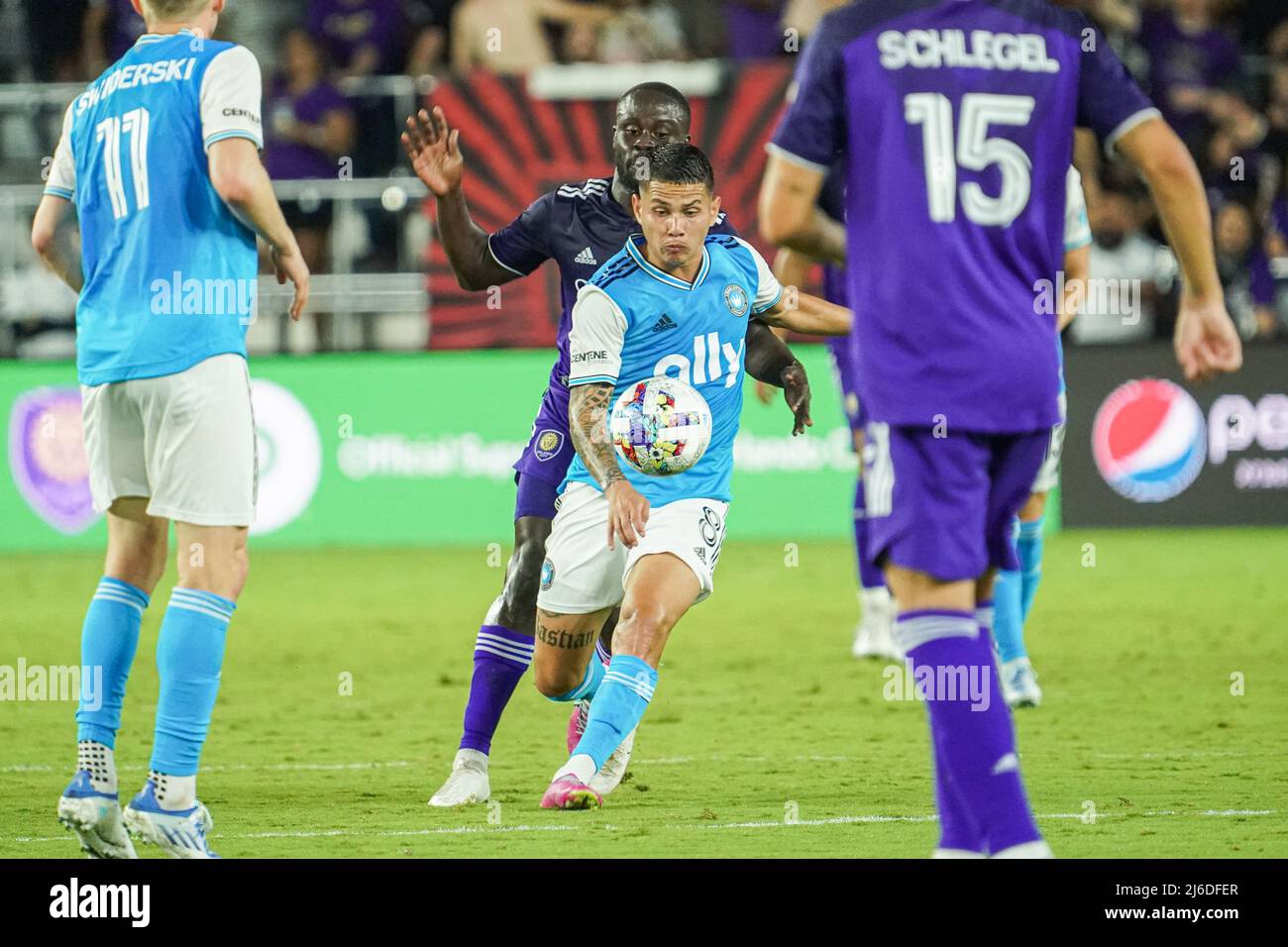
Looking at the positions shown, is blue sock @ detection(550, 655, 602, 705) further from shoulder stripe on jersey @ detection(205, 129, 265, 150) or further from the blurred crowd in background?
the blurred crowd in background

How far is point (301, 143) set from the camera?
691 inches

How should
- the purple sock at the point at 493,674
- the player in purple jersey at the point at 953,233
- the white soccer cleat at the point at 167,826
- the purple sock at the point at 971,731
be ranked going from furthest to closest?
the purple sock at the point at 493,674 → the white soccer cleat at the point at 167,826 → the player in purple jersey at the point at 953,233 → the purple sock at the point at 971,731

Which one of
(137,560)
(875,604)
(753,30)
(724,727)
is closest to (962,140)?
(137,560)

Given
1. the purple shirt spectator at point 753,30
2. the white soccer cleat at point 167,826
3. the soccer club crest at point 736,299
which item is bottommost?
the white soccer cleat at point 167,826

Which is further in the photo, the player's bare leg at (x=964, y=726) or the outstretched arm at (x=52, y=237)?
the outstretched arm at (x=52, y=237)

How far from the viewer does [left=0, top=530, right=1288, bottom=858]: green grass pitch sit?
6.02 meters

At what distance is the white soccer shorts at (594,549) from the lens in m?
6.41

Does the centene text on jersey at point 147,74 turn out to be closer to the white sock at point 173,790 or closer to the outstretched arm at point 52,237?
the outstretched arm at point 52,237

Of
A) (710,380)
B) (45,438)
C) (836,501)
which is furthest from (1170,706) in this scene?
(45,438)

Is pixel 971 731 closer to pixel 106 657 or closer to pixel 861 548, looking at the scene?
pixel 106 657

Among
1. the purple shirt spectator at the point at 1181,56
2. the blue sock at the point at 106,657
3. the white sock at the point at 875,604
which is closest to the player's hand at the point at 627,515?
the blue sock at the point at 106,657

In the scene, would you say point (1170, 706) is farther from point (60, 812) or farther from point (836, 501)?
point (836, 501)

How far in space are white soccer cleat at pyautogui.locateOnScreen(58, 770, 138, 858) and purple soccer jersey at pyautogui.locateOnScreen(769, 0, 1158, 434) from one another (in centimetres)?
250

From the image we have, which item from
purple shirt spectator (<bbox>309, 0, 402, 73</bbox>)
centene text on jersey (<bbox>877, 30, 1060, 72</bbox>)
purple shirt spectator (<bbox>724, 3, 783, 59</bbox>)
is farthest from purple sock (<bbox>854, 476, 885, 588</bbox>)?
purple shirt spectator (<bbox>309, 0, 402, 73</bbox>)
